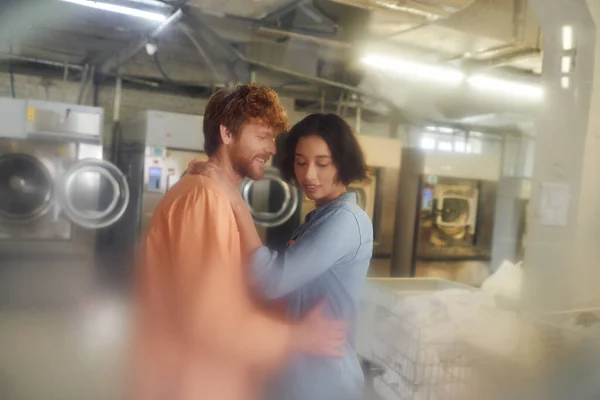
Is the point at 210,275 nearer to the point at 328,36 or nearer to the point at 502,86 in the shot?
the point at 328,36

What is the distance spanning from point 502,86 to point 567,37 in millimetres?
2080

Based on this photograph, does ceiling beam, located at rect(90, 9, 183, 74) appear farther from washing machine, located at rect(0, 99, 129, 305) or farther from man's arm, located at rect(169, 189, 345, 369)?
man's arm, located at rect(169, 189, 345, 369)

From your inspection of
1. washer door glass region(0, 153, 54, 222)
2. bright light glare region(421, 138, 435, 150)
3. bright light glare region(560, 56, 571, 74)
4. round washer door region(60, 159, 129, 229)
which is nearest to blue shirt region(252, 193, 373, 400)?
bright light glare region(560, 56, 571, 74)

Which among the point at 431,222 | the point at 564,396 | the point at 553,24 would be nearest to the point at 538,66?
the point at 431,222

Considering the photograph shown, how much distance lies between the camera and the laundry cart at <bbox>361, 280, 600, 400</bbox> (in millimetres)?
1575

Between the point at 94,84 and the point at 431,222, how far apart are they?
3.02 metres

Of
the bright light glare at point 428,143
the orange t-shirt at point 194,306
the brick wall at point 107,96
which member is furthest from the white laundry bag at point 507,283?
the bright light glare at point 428,143

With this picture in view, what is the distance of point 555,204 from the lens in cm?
183

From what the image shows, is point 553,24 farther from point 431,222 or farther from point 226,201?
point 431,222

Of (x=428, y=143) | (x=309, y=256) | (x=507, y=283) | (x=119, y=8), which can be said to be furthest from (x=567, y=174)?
(x=428, y=143)

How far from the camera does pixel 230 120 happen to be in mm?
1043

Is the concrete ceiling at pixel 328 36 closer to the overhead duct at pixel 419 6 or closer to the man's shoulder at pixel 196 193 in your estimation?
the overhead duct at pixel 419 6

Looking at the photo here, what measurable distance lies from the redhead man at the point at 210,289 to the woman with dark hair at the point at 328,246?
2.8 inches

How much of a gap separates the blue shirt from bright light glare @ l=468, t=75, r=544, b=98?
9.26ft
